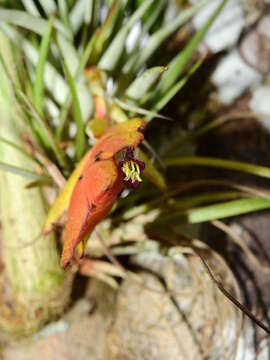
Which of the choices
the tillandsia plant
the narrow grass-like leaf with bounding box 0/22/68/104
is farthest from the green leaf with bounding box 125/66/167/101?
the narrow grass-like leaf with bounding box 0/22/68/104

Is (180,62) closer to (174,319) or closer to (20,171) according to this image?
(20,171)

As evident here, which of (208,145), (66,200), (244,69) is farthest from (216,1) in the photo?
(66,200)

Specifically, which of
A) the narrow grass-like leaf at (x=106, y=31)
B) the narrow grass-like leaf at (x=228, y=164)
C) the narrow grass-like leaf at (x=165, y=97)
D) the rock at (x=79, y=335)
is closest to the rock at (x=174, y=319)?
the rock at (x=79, y=335)

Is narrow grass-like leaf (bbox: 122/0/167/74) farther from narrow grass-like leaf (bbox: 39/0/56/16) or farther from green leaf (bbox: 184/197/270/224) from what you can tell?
green leaf (bbox: 184/197/270/224)

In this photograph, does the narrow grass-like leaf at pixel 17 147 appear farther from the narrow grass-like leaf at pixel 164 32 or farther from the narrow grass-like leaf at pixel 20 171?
the narrow grass-like leaf at pixel 164 32

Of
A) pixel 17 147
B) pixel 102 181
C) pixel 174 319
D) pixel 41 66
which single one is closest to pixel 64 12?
pixel 41 66

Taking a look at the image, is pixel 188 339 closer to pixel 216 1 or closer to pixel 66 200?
pixel 66 200
